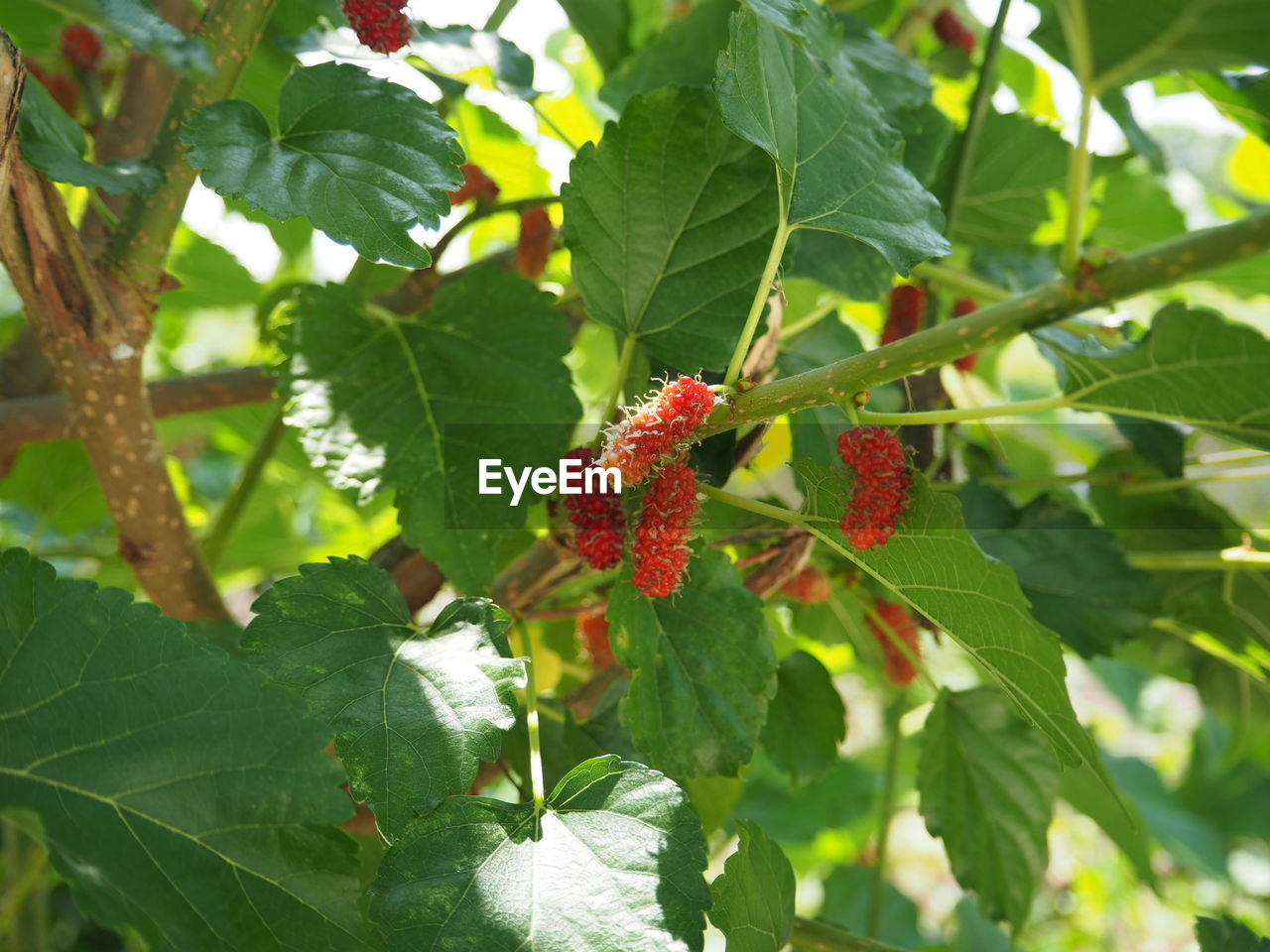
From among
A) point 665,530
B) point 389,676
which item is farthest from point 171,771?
point 665,530

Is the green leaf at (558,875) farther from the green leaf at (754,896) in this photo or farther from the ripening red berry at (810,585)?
the ripening red berry at (810,585)

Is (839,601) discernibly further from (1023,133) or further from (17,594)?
(17,594)

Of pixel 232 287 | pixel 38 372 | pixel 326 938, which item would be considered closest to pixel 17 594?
pixel 326 938

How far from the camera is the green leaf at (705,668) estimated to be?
16.3 inches

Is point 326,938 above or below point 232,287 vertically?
below

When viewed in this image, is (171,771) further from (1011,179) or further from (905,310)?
(1011,179)

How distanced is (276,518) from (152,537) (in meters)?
0.44

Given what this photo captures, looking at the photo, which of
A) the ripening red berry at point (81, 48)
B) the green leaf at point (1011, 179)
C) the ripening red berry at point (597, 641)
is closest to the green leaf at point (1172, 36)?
the green leaf at point (1011, 179)

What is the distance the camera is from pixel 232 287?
90 cm

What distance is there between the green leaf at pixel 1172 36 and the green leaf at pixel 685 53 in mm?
247

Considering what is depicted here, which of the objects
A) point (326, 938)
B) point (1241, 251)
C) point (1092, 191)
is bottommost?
point (326, 938)

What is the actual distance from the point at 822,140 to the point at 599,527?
18 cm

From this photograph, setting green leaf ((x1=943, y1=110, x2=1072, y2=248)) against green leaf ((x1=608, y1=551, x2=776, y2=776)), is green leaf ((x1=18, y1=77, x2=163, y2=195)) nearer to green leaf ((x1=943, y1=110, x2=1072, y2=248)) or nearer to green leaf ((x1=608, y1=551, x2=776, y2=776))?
green leaf ((x1=608, y1=551, x2=776, y2=776))

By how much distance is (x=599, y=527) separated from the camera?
0.40m
